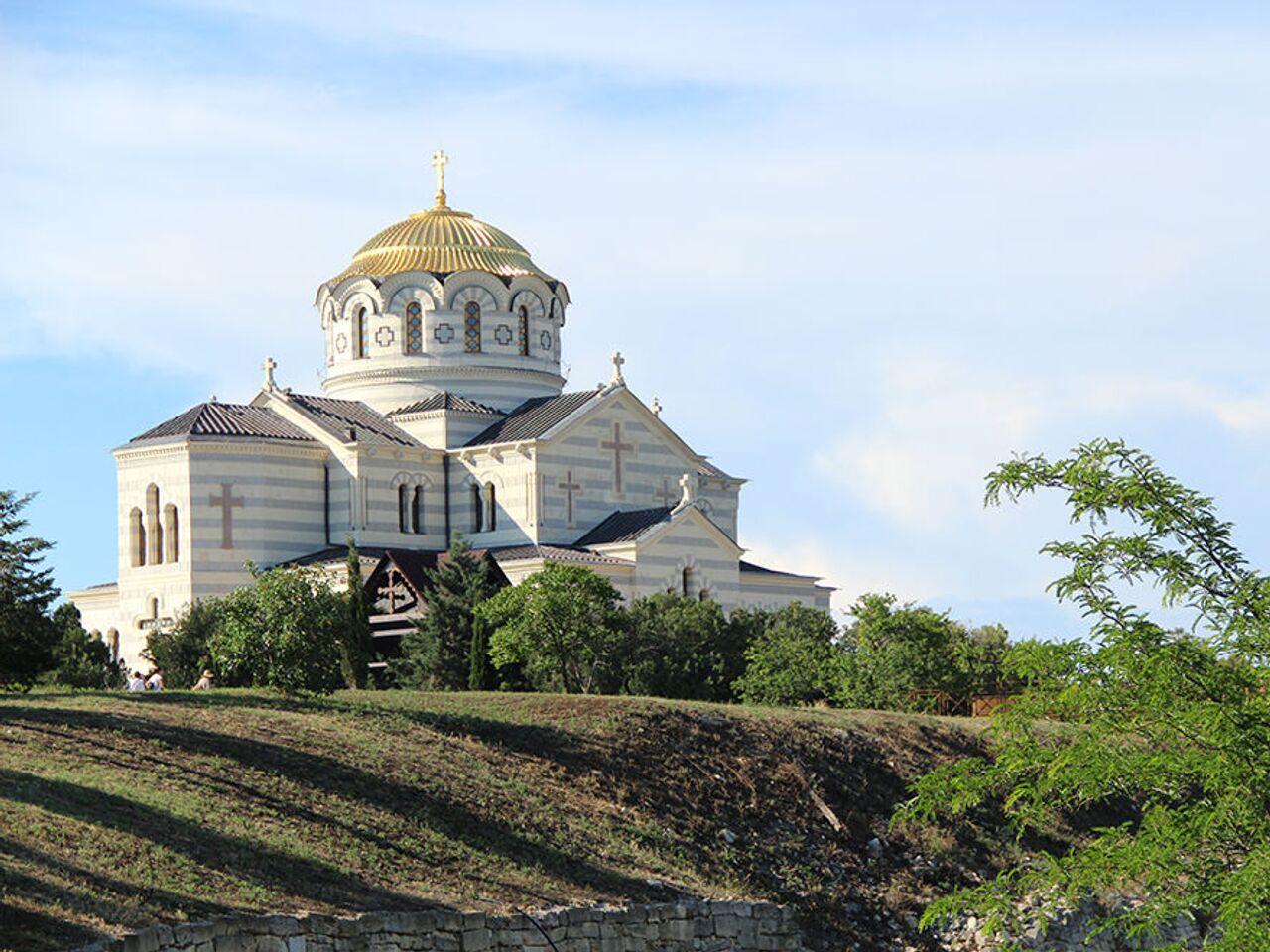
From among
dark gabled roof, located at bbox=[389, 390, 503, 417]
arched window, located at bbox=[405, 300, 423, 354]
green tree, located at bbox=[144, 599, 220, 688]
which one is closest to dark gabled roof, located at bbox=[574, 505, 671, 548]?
dark gabled roof, located at bbox=[389, 390, 503, 417]

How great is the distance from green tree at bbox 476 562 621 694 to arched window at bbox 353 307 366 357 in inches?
725

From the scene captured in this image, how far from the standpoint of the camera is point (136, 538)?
51062 millimetres

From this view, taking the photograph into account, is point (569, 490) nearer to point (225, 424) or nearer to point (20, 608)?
point (225, 424)

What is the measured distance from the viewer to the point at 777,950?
81.0ft

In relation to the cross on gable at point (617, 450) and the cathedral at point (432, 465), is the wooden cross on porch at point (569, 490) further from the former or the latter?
the cross on gable at point (617, 450)

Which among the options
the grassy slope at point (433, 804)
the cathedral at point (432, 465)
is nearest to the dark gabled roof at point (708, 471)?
the cathedral at point (432, 465)

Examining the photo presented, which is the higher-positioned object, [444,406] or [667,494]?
[444,406]

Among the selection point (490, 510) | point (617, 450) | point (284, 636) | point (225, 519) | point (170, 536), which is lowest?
point (284, 636)

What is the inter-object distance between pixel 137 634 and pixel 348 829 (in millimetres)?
28717

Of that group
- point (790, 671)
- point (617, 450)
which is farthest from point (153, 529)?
point (790, 671)

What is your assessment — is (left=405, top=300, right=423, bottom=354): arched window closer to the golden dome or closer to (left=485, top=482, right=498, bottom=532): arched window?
the golden dome

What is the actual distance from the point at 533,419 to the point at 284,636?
23519 millimetres

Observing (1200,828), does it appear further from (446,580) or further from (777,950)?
(446,580)

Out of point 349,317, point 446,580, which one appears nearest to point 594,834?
point 446,580
